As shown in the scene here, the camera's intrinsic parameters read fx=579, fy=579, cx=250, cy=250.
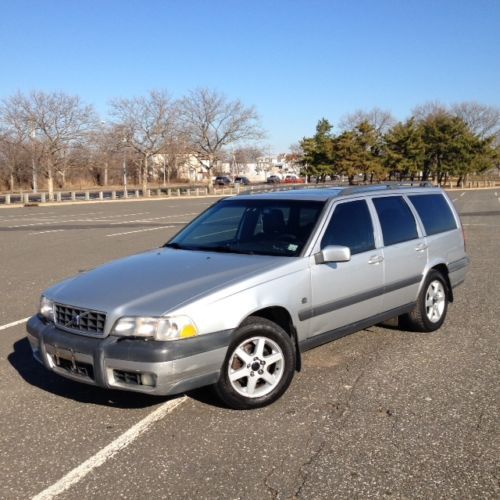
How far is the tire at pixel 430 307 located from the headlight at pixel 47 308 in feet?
11.4

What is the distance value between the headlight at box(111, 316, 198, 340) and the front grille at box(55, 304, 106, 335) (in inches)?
6.4

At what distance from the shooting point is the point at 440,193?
6.70m

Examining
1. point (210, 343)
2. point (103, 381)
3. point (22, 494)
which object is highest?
point (210, 343)

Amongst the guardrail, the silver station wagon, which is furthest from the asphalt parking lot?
the guardrail

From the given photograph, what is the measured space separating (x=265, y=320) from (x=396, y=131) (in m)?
59.9

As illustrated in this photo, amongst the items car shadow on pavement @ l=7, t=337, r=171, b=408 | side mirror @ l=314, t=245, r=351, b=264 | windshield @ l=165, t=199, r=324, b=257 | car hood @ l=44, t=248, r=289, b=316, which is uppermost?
windshield @ l=165, t=199, r=324, b=257

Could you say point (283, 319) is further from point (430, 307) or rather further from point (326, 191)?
point (430, 307)

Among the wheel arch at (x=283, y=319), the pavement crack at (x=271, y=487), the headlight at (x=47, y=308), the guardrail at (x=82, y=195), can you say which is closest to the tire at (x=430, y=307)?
the wheel arch at (x=283, y=319)

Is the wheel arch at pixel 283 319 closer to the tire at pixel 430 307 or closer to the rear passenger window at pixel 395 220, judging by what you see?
the rear passenger window at pixel 395 220

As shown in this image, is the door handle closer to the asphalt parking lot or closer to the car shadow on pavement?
the asphalt parking lot

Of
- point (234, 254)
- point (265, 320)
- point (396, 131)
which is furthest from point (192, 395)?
point (396, 131)

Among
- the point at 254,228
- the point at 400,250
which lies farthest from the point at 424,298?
the point at 254,228

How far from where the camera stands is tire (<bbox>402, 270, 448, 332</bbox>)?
19.1 ft

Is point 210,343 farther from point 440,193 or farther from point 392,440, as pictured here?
point 440,193
